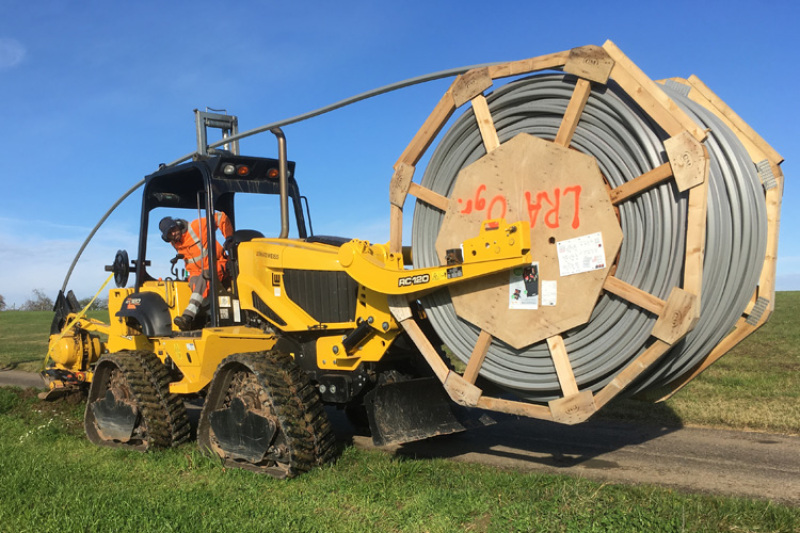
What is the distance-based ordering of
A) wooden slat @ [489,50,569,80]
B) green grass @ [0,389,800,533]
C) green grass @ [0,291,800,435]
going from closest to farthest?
1. green grass @ [0,389,800,533]
2. wooden slat @ [489,50,569,80]
3. green grass @ [0,291,800,435]

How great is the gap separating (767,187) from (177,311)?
5.62 metres

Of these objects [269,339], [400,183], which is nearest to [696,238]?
[400,183]

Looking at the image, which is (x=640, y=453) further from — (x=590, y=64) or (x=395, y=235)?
(x=590, y=64)

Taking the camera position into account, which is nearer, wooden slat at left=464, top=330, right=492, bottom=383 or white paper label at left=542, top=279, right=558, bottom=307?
white paper label at left=542, top=279, right=558, bottom=307

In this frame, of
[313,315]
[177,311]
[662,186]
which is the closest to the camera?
[662,186]

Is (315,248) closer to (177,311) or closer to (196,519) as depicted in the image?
(177,311)

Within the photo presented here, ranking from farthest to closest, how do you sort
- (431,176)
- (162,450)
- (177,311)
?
(177,311) < (162,450) < (431,176)

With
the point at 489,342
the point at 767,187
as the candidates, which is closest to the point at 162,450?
the point at 489,342

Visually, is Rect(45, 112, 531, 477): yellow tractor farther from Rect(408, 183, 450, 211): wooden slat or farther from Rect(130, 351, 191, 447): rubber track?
Rect(408, 183, 450, 211): wooden slat

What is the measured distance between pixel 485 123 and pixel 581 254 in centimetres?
122

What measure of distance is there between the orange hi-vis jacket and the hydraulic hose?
11.0ft

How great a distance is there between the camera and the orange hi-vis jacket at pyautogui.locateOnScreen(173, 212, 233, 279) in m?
6.79

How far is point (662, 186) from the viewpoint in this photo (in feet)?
13.2

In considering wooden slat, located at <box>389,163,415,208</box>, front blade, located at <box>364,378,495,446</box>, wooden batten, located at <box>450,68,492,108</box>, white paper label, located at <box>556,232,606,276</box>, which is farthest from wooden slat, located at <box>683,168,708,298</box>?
front blade, located at <box>364,378,495,446</box>
